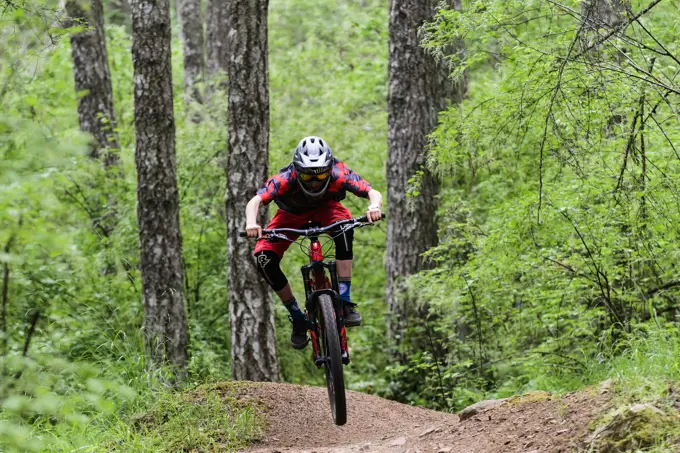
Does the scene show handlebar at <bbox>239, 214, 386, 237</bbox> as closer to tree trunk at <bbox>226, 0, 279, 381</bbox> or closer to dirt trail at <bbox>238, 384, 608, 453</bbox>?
dirt trail at <bbox>238, 384, 608, 453</bbox>

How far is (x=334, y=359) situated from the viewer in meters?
6.33

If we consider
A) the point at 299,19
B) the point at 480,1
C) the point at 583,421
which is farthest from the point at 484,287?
the point at 299,19

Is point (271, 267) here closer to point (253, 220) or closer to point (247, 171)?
point (253, 220)

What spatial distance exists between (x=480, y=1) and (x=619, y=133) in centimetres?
186

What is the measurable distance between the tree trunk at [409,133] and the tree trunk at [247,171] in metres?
2.47

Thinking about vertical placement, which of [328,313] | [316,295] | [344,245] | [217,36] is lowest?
[328,313]

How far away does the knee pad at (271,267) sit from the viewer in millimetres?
6918

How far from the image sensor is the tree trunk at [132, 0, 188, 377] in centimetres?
1002

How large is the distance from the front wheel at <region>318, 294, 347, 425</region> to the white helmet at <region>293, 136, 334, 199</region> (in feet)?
3.43

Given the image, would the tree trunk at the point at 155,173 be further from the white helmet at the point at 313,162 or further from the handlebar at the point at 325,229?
the handlebar at the point at 325,229

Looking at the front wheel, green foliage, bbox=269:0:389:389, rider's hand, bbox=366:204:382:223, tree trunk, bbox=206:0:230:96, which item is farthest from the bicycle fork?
tree trunk, bbox=206:0:230:96

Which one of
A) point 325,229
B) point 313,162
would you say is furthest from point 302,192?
point 325,229

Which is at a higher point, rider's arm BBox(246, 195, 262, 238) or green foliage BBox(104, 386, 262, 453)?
rider's arm BBox(246, 195, 262, 238)

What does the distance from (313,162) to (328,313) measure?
127 cm
